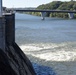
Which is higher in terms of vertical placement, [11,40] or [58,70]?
[11,40]

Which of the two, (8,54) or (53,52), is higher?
(8,54)

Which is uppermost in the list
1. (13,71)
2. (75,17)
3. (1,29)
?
(1,29)

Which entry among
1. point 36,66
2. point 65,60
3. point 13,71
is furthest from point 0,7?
point 65,60

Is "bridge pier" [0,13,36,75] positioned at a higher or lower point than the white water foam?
higher

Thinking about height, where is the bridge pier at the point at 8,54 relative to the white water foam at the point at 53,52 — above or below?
above

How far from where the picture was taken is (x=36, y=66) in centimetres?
2634

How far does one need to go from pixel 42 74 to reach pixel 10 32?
5352 millimetres

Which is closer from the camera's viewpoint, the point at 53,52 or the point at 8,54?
the point at 8,54

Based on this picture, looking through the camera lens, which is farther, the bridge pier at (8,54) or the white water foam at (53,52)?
the white water foam at (53,52)

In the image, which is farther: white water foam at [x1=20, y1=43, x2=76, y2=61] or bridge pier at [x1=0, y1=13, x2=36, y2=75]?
white water foam at [x1=20, y1=43, x2=76, y2=61]

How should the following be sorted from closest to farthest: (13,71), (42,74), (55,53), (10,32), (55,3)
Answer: (13,71) → (10,32) → (42,74) → (55,53) → (55,3)

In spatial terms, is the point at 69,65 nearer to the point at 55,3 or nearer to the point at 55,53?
the point at 55,53

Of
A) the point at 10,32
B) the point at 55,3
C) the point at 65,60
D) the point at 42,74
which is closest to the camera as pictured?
the point at 10,32

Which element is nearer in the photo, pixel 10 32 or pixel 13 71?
pixel 13 71
